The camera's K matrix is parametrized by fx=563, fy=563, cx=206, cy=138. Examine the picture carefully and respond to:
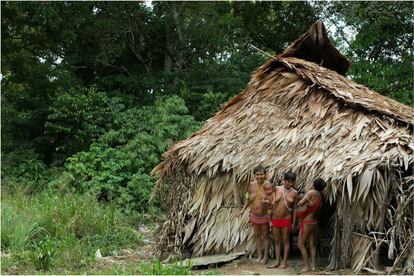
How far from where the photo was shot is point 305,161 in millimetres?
7551

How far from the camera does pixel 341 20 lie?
1791 cm

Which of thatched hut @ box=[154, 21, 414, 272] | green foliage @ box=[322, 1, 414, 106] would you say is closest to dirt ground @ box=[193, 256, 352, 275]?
thatched hut @ box=[154, 21, 414, 272]

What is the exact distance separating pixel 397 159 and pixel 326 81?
2327 millimetres

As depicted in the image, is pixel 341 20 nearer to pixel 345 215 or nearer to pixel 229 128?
pixel 229 128

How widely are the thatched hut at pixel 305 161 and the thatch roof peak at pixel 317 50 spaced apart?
3 cm

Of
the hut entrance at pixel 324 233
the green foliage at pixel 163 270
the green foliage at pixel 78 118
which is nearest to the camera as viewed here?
the green foliage at pixel 163 270

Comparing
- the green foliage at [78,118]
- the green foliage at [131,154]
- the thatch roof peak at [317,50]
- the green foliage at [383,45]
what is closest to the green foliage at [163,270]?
the thatch roof peak at [317,50]

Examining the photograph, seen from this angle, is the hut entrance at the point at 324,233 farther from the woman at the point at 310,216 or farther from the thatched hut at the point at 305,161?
the woman at the point at 310,216

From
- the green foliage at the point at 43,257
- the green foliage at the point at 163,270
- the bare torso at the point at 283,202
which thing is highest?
the bare torso at the point at 283,202

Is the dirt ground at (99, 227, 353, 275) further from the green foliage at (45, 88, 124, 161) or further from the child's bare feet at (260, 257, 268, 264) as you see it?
the green foliage at (45, 88, 124, 161)

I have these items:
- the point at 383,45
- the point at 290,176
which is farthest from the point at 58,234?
the point at 383,45

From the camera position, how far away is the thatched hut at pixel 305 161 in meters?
6.85

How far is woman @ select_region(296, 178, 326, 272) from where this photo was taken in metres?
7.13

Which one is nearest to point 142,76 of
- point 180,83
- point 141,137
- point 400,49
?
point 180,83
